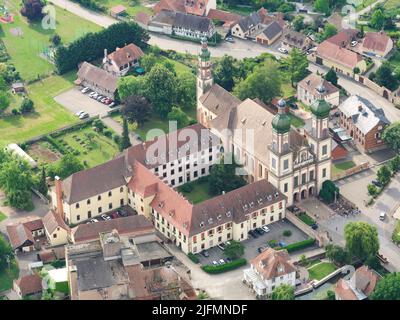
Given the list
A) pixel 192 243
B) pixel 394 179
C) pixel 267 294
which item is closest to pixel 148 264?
pixel 192 243

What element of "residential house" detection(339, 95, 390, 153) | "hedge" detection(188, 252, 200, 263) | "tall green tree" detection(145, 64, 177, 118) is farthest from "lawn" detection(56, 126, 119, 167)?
"residential house" detection(339, 95, 390, 153)

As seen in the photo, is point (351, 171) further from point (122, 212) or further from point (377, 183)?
point (122, 212)

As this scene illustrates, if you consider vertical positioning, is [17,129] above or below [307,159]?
below

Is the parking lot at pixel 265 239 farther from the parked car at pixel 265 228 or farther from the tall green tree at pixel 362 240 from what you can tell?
the tall green tree at pixel 362 240

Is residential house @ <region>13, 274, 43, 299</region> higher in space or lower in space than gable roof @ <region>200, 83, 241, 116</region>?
lower

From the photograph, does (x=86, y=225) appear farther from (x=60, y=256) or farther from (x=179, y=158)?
(x=179, y=158)

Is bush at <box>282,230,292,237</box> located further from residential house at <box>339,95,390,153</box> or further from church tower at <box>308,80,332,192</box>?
residential house at <box>339,95,390,153</box>
